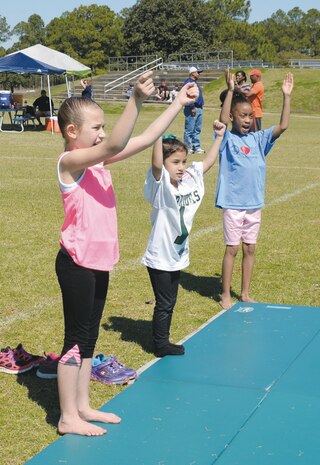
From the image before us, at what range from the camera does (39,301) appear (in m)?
6.21

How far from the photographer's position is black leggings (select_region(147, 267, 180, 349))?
500 centimetres

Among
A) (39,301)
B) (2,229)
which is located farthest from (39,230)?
(39,301)

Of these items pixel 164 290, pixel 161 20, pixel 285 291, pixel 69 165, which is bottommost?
pixel 285 291

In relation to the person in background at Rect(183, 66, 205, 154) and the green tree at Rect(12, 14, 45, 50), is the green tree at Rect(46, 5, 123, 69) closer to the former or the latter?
the green tree at Rect(12, 14, 45, 50)

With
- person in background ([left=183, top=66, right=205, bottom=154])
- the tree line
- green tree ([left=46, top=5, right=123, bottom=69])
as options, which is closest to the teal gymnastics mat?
person in background ([left=183, top=66, right=205, bottom=154])

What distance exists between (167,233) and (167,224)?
0.21 feet

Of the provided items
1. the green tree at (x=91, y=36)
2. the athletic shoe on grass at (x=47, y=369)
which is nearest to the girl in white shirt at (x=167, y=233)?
the athletic shoe on grass at (x=47, y=369)

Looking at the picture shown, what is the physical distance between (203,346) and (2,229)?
4.49 metres

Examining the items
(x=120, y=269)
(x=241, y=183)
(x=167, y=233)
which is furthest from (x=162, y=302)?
(x=120, y=269)

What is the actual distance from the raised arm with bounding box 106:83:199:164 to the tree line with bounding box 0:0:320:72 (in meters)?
78.9

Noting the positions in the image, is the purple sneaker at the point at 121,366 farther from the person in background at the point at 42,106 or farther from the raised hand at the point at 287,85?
the person in background at the point at 42,106

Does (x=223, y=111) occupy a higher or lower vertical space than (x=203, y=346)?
higher

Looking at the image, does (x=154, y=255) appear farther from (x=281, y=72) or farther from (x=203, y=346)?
(x=281, y=72)

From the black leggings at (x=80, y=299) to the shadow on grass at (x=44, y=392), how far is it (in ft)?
1.65
